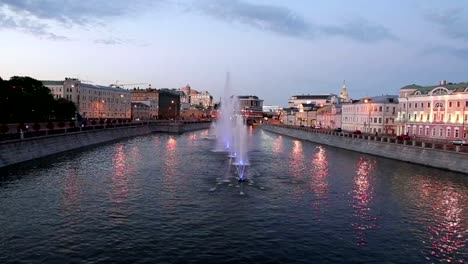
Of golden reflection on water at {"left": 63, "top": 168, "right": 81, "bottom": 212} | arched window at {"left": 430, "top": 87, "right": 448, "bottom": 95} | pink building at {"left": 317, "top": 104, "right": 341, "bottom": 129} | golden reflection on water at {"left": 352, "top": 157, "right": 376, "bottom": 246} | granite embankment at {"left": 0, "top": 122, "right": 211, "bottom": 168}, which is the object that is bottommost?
golden reflection on water at {"left": 63, "top": 168, "right": 81, "bottom": 212}

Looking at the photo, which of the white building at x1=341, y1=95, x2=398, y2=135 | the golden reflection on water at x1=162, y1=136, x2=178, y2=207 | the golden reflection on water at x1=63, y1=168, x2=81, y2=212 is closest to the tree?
the golden reflection on water at x1=162, y1=136, x2=178, y2=207

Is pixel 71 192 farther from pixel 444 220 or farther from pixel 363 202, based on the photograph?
pixel 444 220

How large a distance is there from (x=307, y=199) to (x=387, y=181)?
55.9 feet

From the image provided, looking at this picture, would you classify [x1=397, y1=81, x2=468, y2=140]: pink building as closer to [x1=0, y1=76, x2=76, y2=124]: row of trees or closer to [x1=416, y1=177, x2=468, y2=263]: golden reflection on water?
[x1=416, y1=177, x2=468, y2=263]: golden reflection on water

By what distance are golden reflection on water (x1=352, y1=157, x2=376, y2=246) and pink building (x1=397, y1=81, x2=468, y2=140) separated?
115 ft

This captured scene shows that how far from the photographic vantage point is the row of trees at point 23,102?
89.7m

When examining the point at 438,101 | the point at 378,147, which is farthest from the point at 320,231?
the point at 438,101

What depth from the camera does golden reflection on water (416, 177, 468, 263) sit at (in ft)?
78.0

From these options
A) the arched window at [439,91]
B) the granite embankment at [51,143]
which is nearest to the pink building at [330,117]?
the arched window at [439,91]

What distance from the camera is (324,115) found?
589 ft

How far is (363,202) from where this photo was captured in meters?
36.3

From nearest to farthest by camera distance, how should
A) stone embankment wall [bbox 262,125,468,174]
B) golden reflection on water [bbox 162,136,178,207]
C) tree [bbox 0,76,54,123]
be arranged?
golden reflection on water [bbox 162,136,178,207] → stone embankment wall [bbox 262,125,468,174] → tree [bbox 0,76,54,123]

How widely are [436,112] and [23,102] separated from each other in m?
96.1

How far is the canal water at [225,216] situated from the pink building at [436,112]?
3599 cm
